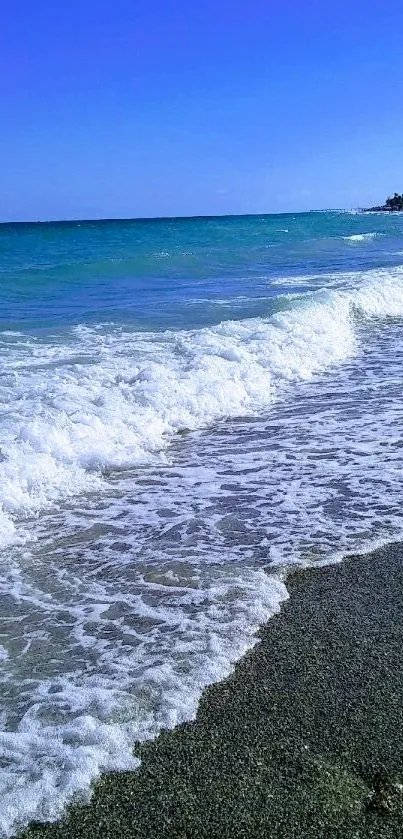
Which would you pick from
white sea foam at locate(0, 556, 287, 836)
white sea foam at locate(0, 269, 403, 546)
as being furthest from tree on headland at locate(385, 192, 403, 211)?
white sea foam at locate(0, 556, 287, 836)

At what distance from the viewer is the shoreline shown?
9.32 ft

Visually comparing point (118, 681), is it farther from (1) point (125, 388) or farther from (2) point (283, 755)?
(1) point (125, 388)

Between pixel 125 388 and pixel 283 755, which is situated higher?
pixel 125 388

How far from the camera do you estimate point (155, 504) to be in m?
6.34

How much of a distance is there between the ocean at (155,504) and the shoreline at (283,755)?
14 centimetres

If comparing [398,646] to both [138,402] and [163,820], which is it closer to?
[163,820]

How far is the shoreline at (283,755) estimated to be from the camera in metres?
2.84

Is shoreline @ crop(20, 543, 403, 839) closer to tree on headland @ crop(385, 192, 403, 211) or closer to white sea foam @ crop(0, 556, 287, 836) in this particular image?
white sea foam @ crop(0, 556, 287, 836)

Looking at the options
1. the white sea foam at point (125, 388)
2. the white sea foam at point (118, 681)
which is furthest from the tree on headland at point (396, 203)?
the white sea foam at point (118, 681)

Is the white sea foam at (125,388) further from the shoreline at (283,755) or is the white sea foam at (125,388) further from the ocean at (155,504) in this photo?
the shoreline at (283,755)

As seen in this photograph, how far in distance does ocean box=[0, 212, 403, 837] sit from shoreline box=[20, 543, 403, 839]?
0.14 m

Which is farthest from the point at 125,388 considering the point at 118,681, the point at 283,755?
the point at 283,755

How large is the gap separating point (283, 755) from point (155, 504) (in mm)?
3330

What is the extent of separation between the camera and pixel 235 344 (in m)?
12.7
